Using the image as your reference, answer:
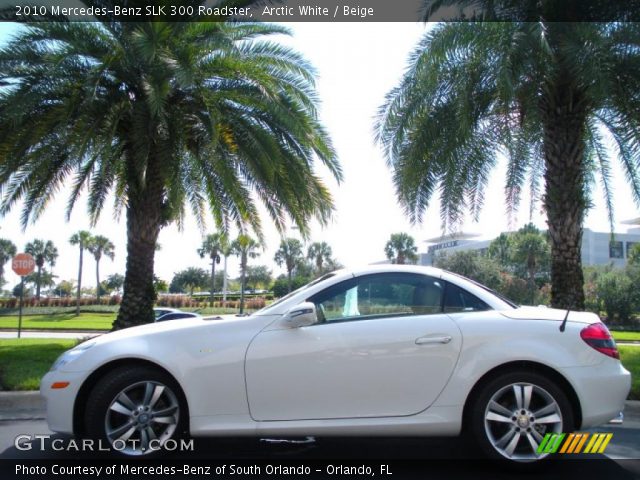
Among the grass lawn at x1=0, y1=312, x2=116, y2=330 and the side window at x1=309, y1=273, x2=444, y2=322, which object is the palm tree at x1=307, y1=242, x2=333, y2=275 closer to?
the grass lawn at x1=0, y1=312, x2=116, y2=330

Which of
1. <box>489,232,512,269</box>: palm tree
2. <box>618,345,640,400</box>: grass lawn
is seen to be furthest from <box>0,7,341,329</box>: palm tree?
<box>489,232,512,269</box>: palm tree

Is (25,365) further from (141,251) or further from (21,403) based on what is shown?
(141,251)

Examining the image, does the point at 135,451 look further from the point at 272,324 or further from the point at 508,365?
the point at 508,365

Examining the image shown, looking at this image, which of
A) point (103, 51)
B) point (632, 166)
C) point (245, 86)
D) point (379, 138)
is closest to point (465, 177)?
point (379, 138)

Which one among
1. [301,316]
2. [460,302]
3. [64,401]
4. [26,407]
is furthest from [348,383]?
[26,407]

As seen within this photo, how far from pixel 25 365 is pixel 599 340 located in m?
8.28

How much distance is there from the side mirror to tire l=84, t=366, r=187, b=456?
100 centimetres

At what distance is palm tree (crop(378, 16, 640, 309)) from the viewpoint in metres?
9.17

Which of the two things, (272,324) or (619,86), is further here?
(619,86)

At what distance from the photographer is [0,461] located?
477 centimetres

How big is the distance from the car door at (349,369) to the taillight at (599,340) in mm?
1008

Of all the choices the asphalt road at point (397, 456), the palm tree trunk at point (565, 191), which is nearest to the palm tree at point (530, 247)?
the palm tree trunk at point (565, 191)

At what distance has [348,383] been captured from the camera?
4520 mm

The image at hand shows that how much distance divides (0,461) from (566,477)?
4387mm
